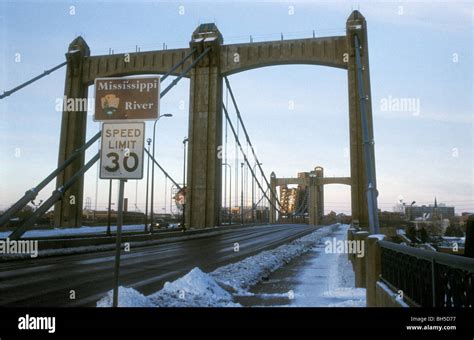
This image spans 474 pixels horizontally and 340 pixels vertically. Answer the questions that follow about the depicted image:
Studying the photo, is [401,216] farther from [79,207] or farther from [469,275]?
[469,275]

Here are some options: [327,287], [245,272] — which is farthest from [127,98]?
[245,272]

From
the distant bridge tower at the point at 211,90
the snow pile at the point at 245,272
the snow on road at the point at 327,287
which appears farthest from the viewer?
the distant bridge tower at the point at 211,90

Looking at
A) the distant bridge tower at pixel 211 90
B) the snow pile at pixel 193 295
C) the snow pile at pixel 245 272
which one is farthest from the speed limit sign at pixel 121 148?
the distant bridge tower at pixel 211 90

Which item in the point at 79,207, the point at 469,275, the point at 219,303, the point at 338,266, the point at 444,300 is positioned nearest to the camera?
the point at 469,275

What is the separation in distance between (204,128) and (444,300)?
39605 mm

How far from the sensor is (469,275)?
10.8ft

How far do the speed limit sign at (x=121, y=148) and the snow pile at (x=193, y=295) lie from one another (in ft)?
10.3

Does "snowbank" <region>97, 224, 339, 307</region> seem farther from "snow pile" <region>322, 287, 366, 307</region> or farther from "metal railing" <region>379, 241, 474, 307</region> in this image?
"metal railing" <region>379, 241, 474, 307</region>

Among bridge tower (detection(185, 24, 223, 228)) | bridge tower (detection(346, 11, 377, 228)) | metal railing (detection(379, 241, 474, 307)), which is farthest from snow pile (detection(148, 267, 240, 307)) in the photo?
bridge tower (detection(185, 24, 223, 228))

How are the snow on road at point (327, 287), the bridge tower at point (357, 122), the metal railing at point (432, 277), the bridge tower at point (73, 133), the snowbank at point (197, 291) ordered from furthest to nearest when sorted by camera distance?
1. the bridge tower at point (73, 133)
2. the bridge tower at point (357, 122)
3. the snow on road at point (327, 287)
4. the snowbank at point (197, 291)
5. the metal railing at point (432, 277)

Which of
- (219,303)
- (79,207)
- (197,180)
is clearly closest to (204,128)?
(197,180)

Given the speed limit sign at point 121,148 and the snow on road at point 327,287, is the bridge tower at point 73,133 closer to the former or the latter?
the snow on road at point 327,287

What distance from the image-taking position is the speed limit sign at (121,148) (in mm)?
4676

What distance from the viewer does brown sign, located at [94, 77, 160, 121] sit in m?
4.64
